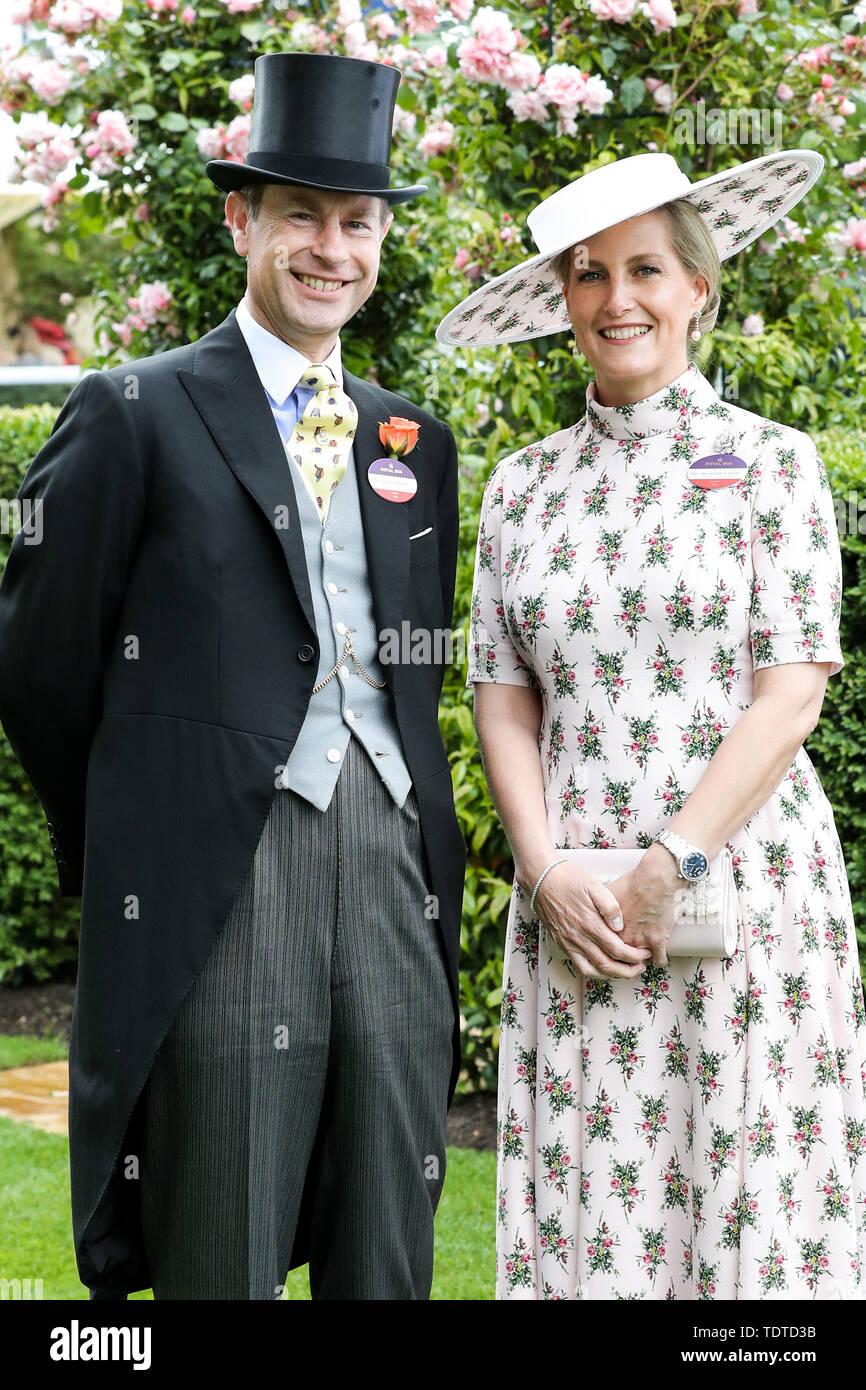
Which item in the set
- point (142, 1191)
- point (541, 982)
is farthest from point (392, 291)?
point (142, 1191)

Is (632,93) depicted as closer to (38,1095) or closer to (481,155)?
(481,155)

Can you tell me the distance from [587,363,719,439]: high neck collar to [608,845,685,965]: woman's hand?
70 centimetres

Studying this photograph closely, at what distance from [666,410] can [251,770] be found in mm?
923

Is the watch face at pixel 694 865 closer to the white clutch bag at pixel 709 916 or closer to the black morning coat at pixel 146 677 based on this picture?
the white clutch bag at pixel 709 916

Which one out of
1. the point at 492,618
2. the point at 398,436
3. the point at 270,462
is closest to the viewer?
the point at 270,462

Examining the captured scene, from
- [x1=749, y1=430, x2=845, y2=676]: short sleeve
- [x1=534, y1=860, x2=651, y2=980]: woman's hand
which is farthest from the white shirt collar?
[x1=534, y1=860, x2=651, y2=980]: woman's hand

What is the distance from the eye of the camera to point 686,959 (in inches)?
93.2

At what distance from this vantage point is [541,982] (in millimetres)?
2514

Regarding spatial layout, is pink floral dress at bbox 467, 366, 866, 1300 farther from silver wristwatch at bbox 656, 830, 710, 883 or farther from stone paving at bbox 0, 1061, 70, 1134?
stone paving at bbox 0, 1061, 70, 1134

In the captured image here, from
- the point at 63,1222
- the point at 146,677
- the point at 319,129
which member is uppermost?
the point at 319,129

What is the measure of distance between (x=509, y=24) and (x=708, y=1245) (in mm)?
2987

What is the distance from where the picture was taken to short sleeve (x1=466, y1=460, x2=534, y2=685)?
263cm

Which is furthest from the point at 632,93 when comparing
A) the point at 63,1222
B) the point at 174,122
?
the point at 63,1222

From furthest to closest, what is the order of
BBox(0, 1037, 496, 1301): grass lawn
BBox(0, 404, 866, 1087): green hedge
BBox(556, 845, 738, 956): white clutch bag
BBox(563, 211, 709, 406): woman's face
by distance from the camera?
BBox(0, 404, 866, 1087): green hedge < BBox(0, 1037, 496, 1301): grass lawn < BBox(563, 211, 709, 406): woman's face < BBox(556, 845, 738, 956): white clutch bag
